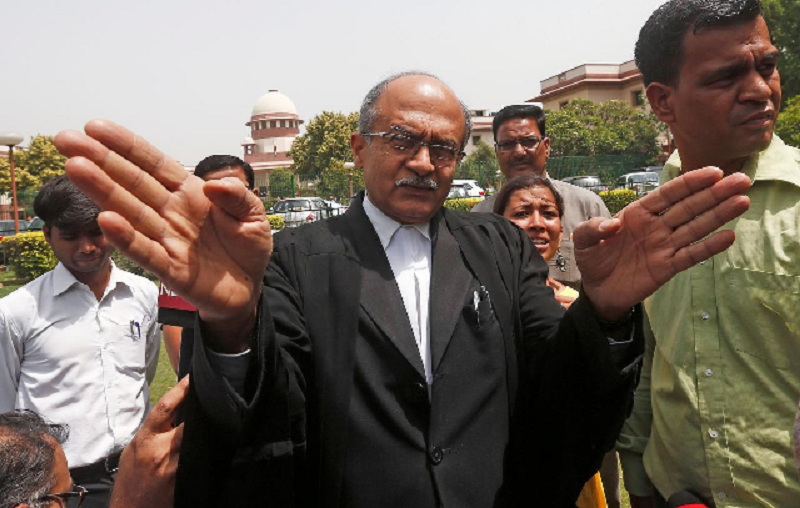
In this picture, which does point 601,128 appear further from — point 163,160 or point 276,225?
point 163,160

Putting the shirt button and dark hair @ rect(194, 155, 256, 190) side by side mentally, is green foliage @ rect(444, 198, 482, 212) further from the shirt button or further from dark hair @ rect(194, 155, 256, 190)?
the shirt button

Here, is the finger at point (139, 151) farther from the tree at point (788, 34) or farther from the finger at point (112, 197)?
the tree at point (788, 34)

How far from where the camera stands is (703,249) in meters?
1.58

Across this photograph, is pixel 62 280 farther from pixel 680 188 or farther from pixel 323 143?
pixel 323 143

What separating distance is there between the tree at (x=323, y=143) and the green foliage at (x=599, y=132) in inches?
500

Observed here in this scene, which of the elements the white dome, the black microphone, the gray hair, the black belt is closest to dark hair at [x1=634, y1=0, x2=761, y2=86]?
the gray hair

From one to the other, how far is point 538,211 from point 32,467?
243cm

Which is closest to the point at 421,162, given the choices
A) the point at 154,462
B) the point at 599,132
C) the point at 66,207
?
the point at 154,462

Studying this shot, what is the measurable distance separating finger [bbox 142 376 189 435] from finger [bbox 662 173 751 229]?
1.26m

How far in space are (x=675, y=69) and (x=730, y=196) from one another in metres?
0.69

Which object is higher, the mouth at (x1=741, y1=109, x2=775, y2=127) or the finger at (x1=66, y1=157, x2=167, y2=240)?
the mouth at (x1=741, y1=109, x2=775, y2=127)

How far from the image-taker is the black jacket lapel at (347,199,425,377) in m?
1.93

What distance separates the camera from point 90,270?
3.13 meters

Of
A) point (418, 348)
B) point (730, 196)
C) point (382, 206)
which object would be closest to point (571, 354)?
point (418, 348)
